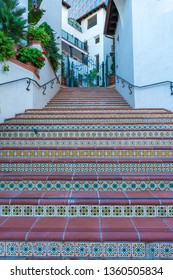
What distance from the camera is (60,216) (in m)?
1.90

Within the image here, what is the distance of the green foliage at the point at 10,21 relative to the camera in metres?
4.28

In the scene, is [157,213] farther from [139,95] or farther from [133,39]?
[133,39]

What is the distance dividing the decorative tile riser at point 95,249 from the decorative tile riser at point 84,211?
397 mm

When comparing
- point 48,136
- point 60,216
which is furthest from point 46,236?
point 48,136

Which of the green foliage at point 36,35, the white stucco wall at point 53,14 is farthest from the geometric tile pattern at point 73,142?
the white stucco wall at point 53,14

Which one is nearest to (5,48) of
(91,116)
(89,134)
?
(91,116)

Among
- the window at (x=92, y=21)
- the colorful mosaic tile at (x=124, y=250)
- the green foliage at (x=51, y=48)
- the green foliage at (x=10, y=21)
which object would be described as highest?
the window at (x=92, y=21)

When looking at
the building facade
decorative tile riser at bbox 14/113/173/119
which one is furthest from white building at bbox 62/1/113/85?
decorative tile riser at bbox 14/113/173/119

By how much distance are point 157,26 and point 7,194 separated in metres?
5.30

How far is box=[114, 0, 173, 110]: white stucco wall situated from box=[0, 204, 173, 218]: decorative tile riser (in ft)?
11.9

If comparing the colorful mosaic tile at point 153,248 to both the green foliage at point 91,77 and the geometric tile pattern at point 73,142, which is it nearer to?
the geometric tile pattern at point 73,142

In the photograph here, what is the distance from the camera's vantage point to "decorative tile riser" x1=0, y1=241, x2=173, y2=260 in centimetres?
149

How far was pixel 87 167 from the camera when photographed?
8.38 ft

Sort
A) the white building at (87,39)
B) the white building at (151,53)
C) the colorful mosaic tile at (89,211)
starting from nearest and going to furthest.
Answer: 1. the colorful mosaic tile at (89,211)
2. the white building at (151,53)
3. the white building at (87,39)
